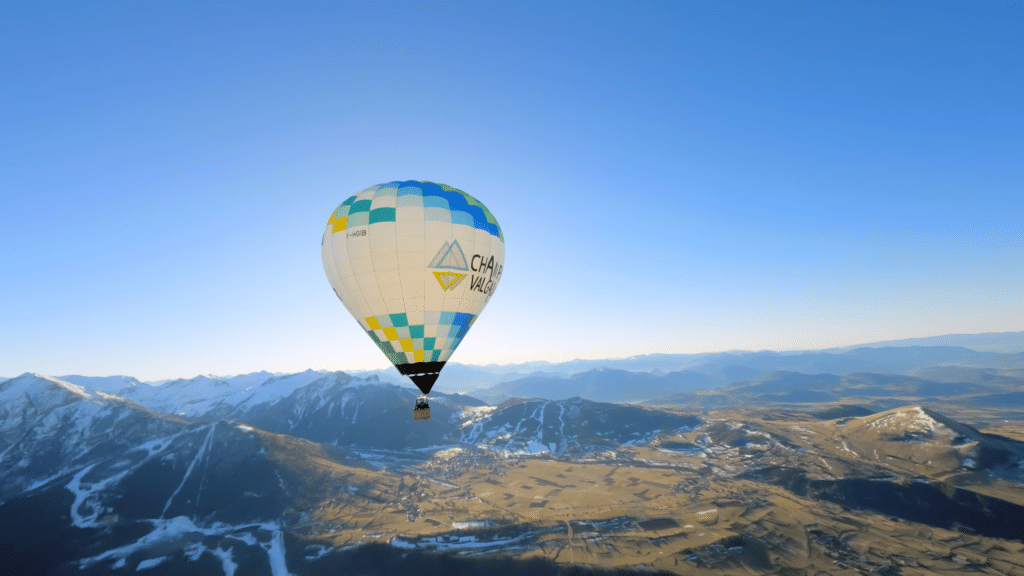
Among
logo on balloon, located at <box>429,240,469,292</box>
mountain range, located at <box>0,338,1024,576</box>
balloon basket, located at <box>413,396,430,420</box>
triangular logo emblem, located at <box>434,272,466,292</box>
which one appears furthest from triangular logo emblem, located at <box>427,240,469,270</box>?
mountain range, located at <box>0,338,1024,576</box>

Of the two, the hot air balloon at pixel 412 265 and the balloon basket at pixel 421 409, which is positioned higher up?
the hot air balloon at pixel 412 265

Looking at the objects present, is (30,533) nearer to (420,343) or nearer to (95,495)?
(95,495)

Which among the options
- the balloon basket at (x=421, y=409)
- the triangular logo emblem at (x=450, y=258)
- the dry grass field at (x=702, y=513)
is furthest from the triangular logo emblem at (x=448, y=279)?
the dry grass field at (x=702, y=513)

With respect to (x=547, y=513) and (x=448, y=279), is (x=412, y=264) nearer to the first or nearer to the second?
(x=448, y=279)

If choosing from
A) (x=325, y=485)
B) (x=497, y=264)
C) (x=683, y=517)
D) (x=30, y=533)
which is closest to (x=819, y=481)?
(x=683, y=517)

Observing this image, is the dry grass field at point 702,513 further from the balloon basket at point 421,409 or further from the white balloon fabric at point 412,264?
the white balloon fabric at point 412,264

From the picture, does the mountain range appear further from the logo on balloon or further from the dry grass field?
the logo on balloon

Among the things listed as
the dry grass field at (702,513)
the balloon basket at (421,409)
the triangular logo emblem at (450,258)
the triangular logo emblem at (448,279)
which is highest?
the triangular logo emblem at (450,258)
